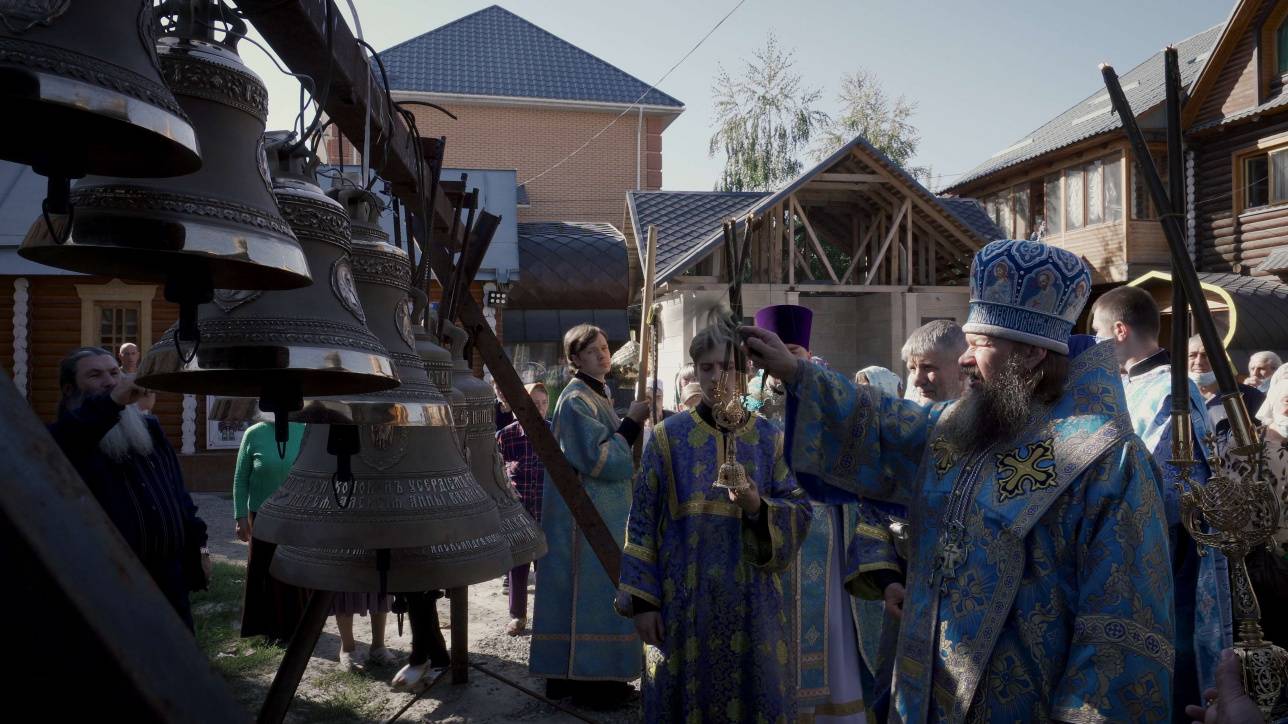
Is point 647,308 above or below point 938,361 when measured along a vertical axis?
above

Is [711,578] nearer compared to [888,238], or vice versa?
[711,578]

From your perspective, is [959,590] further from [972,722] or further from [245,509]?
[245,509]

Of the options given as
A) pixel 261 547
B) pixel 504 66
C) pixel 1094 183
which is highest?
pixel 504 66

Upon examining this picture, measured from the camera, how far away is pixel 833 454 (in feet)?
8.14

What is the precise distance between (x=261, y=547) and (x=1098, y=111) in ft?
69.7

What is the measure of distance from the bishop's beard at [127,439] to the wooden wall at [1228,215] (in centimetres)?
1956

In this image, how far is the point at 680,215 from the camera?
57.1 ft

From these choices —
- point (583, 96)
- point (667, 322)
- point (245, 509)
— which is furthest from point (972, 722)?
point (583, 96)

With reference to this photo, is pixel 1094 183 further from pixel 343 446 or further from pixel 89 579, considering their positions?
pixel 89 579

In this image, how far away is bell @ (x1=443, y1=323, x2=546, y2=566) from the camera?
8.84 ft

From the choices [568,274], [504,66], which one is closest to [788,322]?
[568,274]

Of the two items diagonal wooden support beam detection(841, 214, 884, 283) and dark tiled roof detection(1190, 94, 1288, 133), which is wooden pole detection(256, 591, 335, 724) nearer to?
diagonal wooden support beam detection(841, 214, 884, 283)

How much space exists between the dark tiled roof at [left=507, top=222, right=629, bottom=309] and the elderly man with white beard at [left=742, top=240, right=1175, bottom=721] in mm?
14327

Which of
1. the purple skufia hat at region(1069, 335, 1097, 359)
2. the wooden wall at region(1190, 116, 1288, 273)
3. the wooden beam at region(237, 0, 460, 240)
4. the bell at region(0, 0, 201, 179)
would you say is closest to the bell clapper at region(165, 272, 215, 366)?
the bell at region(0, 0, 201, 179)
